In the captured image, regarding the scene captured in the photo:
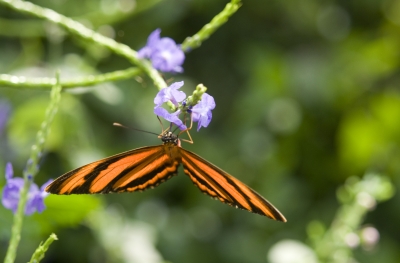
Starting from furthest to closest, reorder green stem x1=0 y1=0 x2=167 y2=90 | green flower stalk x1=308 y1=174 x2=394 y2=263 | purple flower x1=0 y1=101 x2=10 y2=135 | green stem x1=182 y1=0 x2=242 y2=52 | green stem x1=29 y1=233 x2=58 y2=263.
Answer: purple flower x1=0 y1=101 x2=10 y2=135 < green flower stalk x1=308 y1=174 x2=394 y2=263 < green stem x1=0 y1=0 x2=167 y2=90 < green stem x1=182 y1=0 x2=242 y2=52 < green stem x1=29 y1=233 x2=58 y2=263

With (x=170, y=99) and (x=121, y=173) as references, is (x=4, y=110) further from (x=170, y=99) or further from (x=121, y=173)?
(x=170, y=99)

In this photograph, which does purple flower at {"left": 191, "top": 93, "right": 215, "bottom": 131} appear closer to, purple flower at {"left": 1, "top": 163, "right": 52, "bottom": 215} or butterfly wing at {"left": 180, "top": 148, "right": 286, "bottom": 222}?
butterfly wing at {"left": 180, "top": 148, "right": 286, "bottom": 222}

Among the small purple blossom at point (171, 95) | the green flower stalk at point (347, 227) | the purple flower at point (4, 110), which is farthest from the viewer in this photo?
the purple flower at point (4, 110)

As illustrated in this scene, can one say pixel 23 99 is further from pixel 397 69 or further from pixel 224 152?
pixel 397 69

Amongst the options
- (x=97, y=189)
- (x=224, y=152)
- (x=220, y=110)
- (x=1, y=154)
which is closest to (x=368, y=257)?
(x=224, y=152)

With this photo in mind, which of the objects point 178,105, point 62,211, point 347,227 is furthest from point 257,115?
point 178,105

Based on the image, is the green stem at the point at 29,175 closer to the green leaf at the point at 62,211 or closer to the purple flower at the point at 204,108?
the purple flower at the point at 204,108

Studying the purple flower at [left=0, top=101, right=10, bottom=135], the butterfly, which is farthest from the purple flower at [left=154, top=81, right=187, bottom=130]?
the purple flower at [left=0, top=101, right=10, bottom=135]

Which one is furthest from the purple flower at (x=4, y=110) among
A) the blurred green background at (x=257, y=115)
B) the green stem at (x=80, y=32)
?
the green stem at (x=80, y=32)
